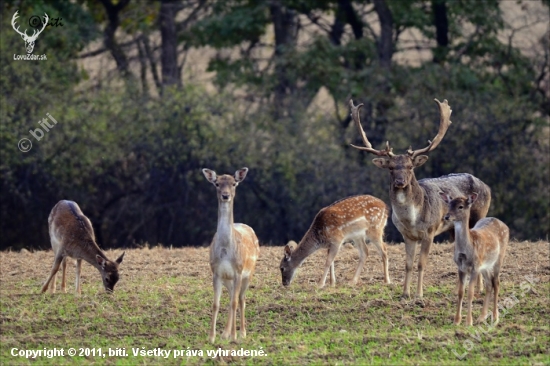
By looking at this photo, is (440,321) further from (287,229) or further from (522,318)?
(287,229)

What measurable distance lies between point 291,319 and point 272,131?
49.2ft

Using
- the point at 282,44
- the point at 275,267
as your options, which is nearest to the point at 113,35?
the point at 282,44

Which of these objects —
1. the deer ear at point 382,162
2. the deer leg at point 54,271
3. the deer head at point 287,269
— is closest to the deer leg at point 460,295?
the deer ear at point 382,162

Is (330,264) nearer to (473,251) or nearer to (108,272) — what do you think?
(473,251)

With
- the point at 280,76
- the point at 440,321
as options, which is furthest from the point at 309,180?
the point at 440,321

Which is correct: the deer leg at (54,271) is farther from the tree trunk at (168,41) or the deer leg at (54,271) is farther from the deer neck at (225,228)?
the tree trunk at (168,41)

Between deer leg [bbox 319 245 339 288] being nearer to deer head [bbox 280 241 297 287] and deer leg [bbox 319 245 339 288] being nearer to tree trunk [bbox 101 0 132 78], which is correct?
deer head [bbox 280 241 297 287]

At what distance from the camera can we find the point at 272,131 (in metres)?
25.2

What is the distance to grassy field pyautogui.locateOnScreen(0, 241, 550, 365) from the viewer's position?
30.2 ft

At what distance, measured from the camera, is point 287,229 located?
24172 millimetres

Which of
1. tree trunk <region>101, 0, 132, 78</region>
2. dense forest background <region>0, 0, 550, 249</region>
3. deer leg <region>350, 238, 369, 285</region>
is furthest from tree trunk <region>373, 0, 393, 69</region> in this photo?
deer leg <region>350, 238, 369, 285</region>

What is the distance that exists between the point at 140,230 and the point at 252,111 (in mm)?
5193

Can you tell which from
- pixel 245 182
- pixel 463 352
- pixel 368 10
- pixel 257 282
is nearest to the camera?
pixel 463 352

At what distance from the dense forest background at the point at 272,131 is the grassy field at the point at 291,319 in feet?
34.2
